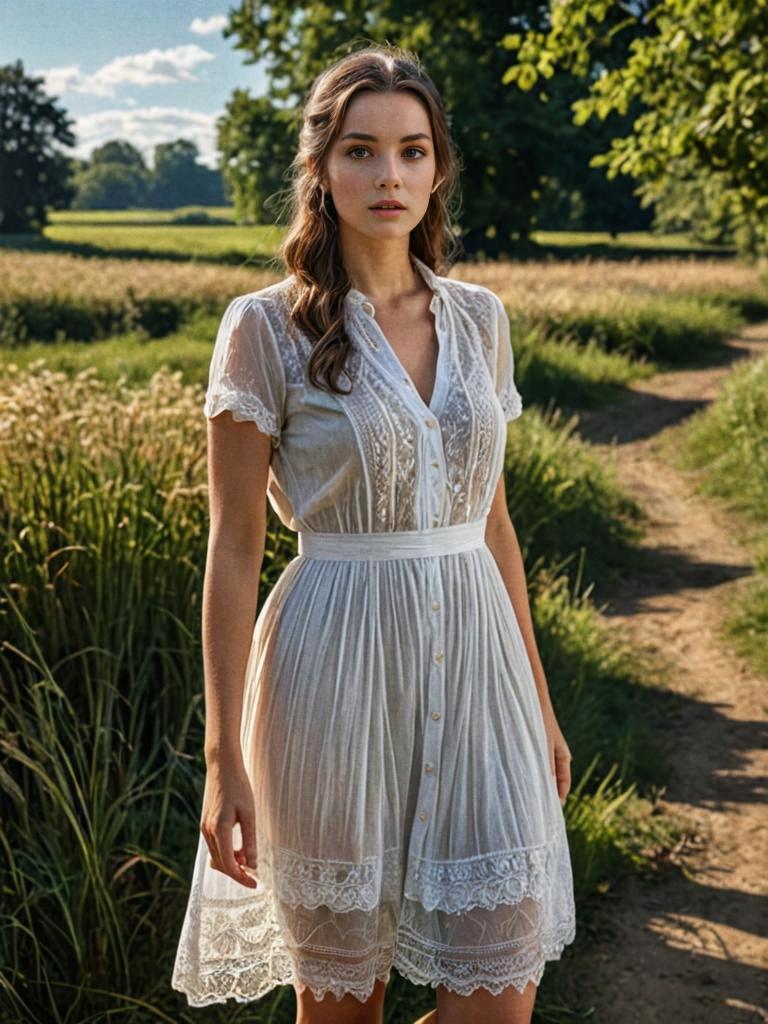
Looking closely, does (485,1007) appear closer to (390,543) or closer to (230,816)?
(230,816)

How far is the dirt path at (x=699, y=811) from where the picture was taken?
335 centimetres

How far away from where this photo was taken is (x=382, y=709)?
196cm

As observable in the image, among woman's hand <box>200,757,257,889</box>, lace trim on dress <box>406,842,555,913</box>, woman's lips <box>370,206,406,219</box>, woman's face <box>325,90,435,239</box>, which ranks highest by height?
woman's face <box>325,90,435,239</box>

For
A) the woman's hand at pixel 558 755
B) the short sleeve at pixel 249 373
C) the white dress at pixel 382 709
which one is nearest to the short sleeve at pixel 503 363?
the white dress at pixel 382 709

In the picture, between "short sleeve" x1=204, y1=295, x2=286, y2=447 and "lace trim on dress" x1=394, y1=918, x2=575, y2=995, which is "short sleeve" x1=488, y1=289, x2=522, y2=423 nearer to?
"short sleeve" x1=204, y1=295, x2=286, y2=447

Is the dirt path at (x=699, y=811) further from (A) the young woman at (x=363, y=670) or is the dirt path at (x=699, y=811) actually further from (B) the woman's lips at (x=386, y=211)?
(B) the woman's lips at (x=386, y=211)

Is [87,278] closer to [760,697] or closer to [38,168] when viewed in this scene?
[760,697]

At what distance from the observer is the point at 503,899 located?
1925mm

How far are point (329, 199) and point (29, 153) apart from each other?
50945 mm

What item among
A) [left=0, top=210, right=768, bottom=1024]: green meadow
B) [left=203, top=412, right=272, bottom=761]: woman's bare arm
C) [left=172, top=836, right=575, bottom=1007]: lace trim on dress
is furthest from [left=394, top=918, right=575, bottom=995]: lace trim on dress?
[left=0, top=210, right=768, bottom=1024]: green meadow

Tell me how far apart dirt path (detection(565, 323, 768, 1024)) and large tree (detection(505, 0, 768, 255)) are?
2.47 meters

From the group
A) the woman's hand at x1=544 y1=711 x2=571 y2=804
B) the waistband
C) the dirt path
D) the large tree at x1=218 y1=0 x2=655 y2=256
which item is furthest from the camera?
the large tree at x1=218 y1=0 x2=655 y2=256

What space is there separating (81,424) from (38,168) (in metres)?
49.8

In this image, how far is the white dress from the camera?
6.38 ft
